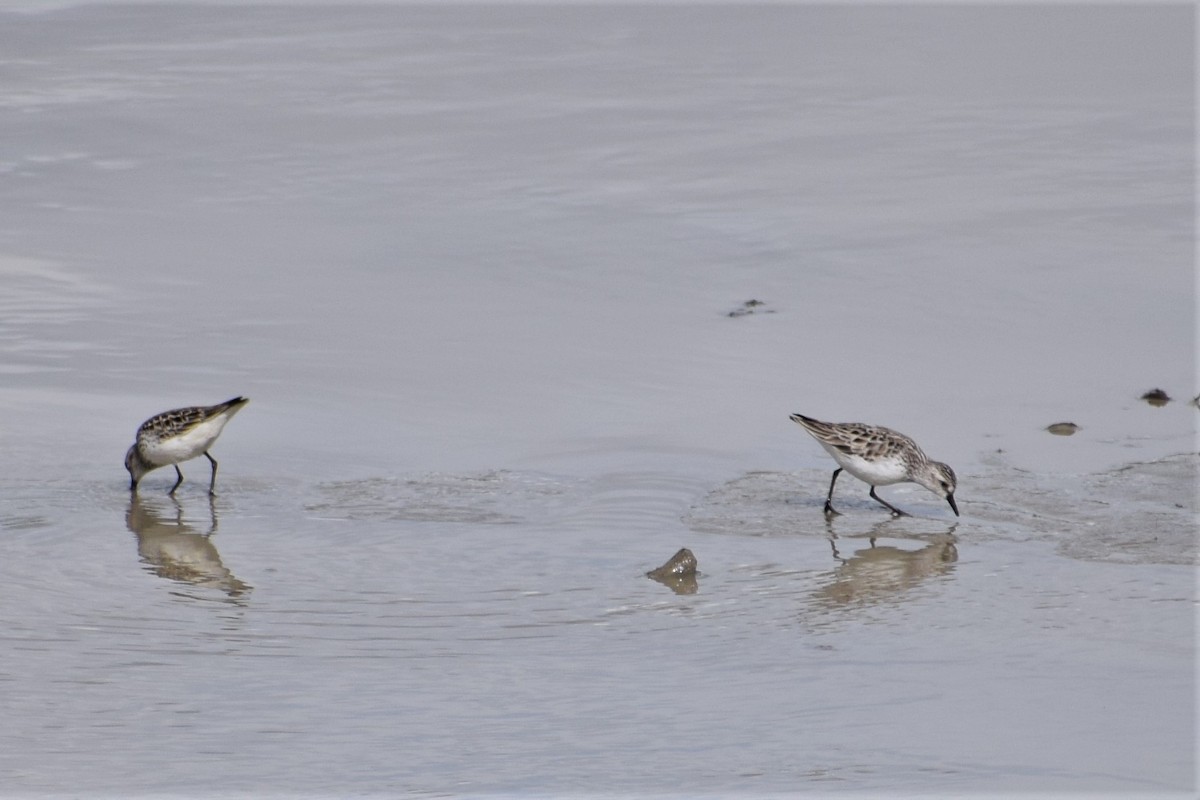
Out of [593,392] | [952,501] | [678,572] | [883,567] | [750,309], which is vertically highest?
[750,309]

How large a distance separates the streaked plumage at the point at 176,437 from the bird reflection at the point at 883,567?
371 centimetres

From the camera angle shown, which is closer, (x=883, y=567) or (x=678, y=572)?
(x=678, y=572)

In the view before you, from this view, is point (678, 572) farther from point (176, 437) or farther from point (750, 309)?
point (750, 309)

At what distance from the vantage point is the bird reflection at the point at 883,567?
8414 mm

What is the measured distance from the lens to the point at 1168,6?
65.1ft

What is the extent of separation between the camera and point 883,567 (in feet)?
29.5

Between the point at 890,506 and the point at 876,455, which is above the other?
the point at 876,455

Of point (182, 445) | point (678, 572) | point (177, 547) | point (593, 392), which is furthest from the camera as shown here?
point (593, 392)

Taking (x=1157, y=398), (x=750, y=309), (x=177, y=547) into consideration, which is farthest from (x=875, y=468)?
(x=177, y=547)

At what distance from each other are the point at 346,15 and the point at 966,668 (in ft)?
51.8

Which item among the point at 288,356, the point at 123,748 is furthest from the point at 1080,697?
the point at 288,356

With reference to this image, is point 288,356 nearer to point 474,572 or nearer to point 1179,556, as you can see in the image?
point 474,572

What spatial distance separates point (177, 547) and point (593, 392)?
3.27m

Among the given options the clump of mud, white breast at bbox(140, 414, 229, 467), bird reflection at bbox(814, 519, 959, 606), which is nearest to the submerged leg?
bird reflection at bbox(814, 519, 959, 606)
